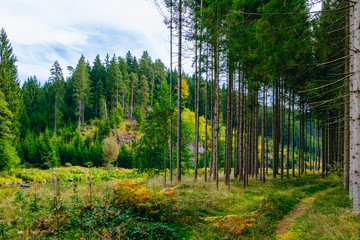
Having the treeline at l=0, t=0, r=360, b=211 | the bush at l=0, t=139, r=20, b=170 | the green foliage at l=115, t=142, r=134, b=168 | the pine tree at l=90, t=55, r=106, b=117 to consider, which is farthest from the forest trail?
the pine tree at l=90, t=55, r=106, b=117

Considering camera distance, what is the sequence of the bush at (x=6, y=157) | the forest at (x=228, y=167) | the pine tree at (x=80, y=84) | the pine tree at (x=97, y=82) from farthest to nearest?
1. the pine tree at (x=97, y=82)
2. the pine tree at (x=80, y=84)
3. the bush at (x=6, y=157)
4. the forest at (x=228, y=167)

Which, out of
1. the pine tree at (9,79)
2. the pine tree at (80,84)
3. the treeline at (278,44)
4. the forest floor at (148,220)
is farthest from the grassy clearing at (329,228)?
the pine tree at (80,84)

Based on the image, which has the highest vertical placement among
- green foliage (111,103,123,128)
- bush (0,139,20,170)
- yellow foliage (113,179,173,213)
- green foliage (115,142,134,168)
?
green foliage (111,103,123,128)

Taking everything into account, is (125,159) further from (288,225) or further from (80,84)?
(288,225)

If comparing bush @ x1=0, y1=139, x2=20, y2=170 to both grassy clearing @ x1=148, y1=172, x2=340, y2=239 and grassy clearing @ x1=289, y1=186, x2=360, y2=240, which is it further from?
grassy clearing @ x1=289, y1=186, x2=360, y2=240

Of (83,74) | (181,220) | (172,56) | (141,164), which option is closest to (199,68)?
(172,56)

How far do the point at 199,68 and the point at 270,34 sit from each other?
5621 mm

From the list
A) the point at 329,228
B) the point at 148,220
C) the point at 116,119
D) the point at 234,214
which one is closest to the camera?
the point at 329,228

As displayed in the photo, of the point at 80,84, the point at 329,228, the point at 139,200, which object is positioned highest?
the point at 80,84

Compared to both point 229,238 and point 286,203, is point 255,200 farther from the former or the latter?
point 229,238

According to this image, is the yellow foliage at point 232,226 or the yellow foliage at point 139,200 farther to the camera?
the yellow foliage at point 139,200

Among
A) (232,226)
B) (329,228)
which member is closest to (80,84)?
(232,226)

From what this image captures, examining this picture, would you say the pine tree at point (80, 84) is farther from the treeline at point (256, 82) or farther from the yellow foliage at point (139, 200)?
the yellow foliage at point (139, 200)

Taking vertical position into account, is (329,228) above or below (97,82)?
below
